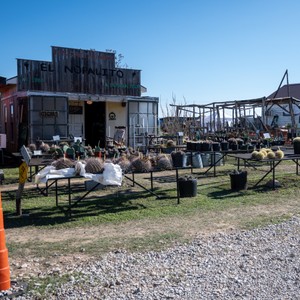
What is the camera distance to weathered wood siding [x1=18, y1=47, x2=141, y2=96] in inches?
610

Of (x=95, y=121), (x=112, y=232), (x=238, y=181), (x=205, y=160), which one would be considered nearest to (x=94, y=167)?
(x=112, y=232)

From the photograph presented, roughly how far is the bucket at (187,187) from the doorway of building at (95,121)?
1069cm

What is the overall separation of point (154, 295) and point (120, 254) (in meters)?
1.23

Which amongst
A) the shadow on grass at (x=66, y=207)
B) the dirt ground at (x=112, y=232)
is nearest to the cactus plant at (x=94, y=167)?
the shadow on grass at (x=66, y=207)

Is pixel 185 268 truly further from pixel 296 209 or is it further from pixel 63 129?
pixel 63 129

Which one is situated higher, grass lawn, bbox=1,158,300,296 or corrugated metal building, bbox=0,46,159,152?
corrugated metal building, bbox=0,46,159,152

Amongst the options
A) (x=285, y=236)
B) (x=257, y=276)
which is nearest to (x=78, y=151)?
(x=285, y=236)

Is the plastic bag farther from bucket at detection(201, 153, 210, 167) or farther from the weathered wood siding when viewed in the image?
the weathered wood siding

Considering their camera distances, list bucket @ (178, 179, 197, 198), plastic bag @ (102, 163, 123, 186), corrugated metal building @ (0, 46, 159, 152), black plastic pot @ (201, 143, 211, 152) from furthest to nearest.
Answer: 1. corrugated metal building @ (0, 46, 159, 152)
2. black plastic pot @ (201, 143, 211, 152)
3. bucket @ (178, 179, 197, 198)
4. plastic bag @ (102, 163, 123, 186)

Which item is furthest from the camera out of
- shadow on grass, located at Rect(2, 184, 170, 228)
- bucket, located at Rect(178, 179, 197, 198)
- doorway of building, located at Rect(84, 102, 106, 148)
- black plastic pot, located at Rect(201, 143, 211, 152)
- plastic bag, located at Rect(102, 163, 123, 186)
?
doorway of building, located at Rect(84, 102, 106, 148)

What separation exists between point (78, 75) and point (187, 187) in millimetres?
9786

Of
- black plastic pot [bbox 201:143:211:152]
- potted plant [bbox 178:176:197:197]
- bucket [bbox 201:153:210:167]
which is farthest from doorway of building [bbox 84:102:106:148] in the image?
potted plant [bbox 178:176:197:197]

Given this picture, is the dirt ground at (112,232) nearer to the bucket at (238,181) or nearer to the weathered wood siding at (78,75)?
the bucket at (238,181)

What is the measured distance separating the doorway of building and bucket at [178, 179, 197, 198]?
35.1 feet
